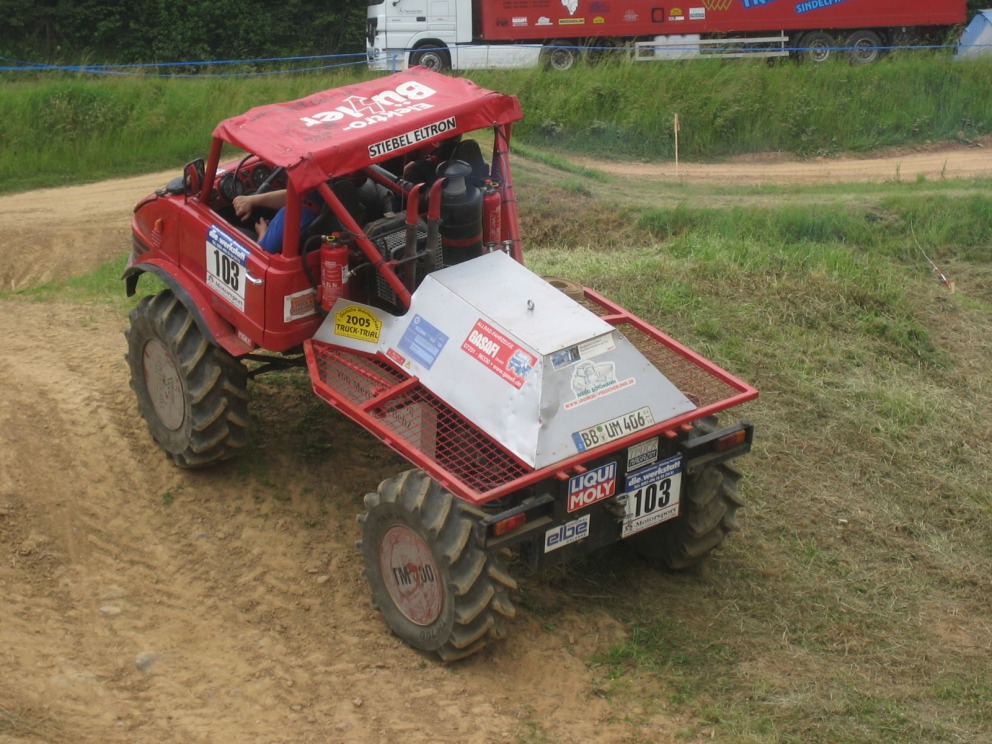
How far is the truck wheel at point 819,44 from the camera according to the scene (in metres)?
22.3

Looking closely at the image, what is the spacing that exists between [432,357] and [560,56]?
17.2 m

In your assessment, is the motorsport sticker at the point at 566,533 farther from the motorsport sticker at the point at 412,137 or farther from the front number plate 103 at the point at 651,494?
the motorsport sticker at the point at 412,137

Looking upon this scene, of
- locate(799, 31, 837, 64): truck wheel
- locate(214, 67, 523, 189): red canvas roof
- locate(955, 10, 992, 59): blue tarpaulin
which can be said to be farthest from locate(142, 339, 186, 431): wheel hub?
locate(955, 10, 992, 59): blue tarpaulin

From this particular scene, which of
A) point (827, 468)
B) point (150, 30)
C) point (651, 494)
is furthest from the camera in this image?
point (150, 30)

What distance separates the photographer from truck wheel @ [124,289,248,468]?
23.1ft

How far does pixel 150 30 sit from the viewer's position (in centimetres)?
2520

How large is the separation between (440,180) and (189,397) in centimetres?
203

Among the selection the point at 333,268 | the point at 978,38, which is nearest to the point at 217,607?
the point at 333,268

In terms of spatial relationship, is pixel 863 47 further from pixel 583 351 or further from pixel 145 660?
pixel 145 660

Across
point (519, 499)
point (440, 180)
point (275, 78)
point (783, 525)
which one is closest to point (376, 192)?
point (440, 180)

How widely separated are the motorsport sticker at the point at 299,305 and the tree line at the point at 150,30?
65.1 feet

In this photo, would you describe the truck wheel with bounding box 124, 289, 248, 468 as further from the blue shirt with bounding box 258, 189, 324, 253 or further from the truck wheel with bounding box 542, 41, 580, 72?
the truck wheel with bounding box 542, 41, 580, 72

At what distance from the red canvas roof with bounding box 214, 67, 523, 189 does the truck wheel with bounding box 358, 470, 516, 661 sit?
→ 1709 mm

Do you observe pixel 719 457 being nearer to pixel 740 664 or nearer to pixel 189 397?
pixel 740 664
